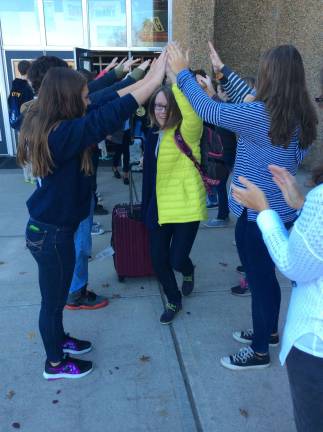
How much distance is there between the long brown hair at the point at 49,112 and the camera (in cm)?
201

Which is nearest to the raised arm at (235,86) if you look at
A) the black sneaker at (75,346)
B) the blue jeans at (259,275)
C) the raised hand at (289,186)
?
the blue jeans at (259,275)

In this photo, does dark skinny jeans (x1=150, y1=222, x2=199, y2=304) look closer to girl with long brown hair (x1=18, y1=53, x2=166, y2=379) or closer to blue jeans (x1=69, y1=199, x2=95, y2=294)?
blue jeans (x1=69, y1=199, x2=95, y2=294)

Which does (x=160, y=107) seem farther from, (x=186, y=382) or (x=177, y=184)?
(x=186, y=382)

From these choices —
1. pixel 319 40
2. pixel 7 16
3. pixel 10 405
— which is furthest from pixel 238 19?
pixel 10 405

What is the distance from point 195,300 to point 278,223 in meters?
2.12

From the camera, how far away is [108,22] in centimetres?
822

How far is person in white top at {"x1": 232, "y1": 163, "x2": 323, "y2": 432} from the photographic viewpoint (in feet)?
3.72

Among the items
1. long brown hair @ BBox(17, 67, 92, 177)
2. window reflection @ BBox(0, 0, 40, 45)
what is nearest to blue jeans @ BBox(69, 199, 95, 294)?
long brown hair @ BBox(17, 67, 92, 177)

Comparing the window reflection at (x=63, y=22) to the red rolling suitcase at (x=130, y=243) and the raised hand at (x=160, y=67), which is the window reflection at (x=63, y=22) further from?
the raised hand at (x=160, y=67)

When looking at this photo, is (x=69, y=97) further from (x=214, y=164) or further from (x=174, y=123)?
(x=214, y=164)

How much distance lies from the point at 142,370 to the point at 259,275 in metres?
0.98

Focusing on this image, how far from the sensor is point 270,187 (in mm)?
2332

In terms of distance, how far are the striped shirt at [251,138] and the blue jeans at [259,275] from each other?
0.10 meters

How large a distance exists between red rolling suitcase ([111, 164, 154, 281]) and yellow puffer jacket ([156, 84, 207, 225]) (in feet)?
2.18
